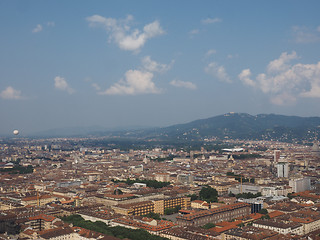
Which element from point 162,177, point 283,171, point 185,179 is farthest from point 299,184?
point 162,177

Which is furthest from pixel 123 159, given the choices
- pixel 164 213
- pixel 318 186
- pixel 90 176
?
pixel 164 213

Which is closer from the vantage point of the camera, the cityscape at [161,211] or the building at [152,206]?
the cityscape at [161,211]

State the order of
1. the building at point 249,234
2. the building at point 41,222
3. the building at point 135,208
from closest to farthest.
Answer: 1. the building at point 249,234
2. the building at point 41,222
3. the building at point 135,208

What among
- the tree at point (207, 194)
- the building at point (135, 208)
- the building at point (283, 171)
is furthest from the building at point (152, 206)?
the building at point (283, 171)

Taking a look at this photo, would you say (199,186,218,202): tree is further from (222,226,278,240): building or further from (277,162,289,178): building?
(277,162,289,178): building

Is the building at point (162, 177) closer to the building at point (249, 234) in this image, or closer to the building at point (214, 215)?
the building at point (214, 215)

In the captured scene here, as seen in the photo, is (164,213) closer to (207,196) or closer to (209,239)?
(207,196)

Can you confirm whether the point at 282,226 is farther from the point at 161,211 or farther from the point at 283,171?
the point at 283,171
